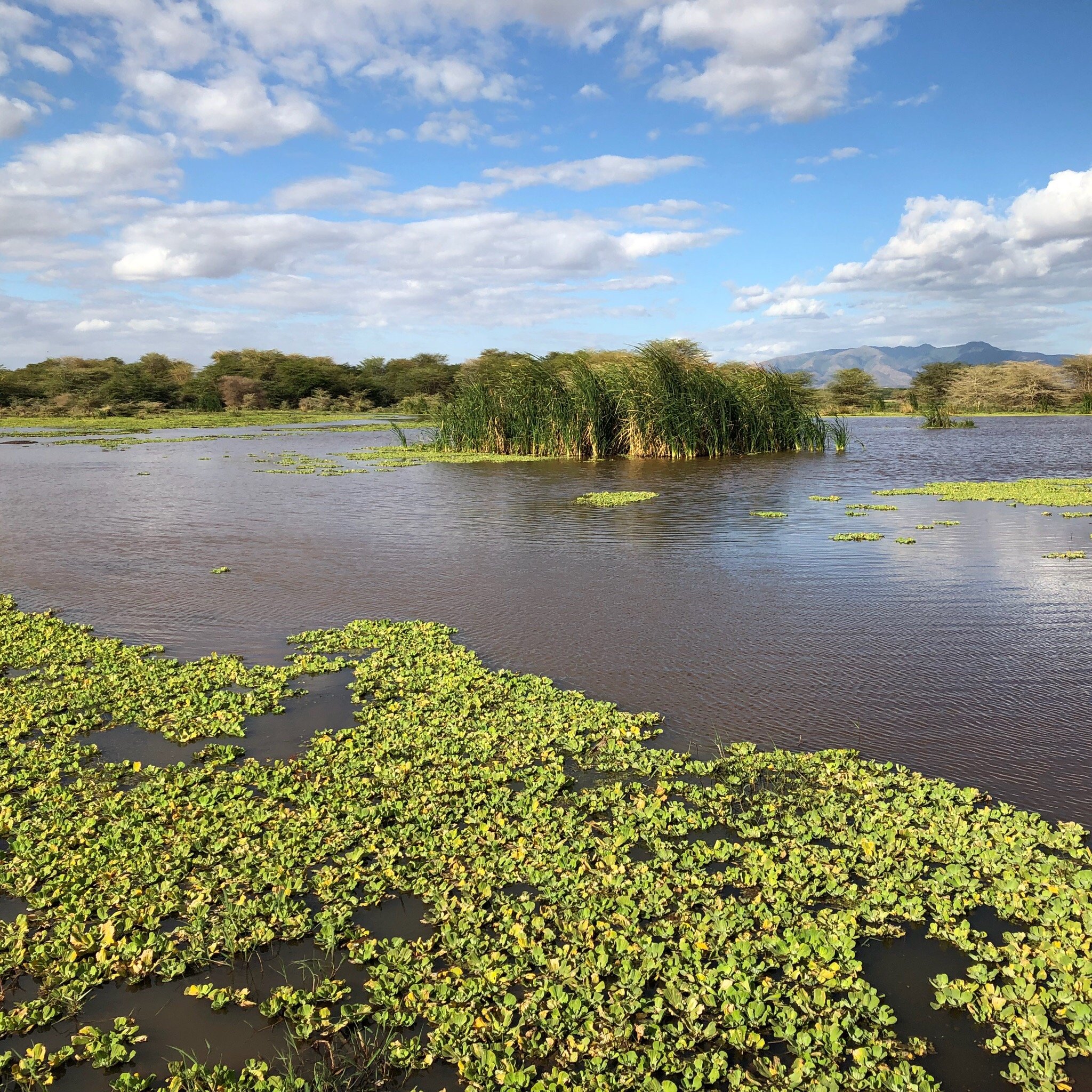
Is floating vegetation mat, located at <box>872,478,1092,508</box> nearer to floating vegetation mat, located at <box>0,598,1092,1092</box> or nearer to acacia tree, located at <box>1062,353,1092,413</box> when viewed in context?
floating vegetation mat, located at <box>0,598,1092,1092</box>

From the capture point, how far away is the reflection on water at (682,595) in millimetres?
6176

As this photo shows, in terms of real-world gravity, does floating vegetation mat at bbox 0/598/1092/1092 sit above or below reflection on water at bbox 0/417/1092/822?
below

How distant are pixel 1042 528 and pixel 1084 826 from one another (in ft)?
34.8

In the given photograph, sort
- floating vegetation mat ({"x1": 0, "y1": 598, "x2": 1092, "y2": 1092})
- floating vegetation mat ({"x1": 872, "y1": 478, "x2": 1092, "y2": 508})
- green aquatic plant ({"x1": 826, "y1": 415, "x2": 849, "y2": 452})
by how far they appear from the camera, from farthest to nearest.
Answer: green aquatic plant ({"x1": 826, "y1": 415, "x2": 849, "y2": 452}), floating vegetation mat ({"x1": 872, "y1": 478, "x2": 1092, "y2": 508}), floating vegetation mat ({"x1": 0, "y1": 598, "x2": 1092, "y2": 1092})

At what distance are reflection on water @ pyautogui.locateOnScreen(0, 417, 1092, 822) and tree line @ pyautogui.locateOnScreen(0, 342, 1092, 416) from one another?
3463cm

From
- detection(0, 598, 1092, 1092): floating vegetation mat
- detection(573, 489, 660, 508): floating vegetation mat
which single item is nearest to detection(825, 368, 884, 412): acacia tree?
detection(573, 489, 660, 508): floating vegetation mat

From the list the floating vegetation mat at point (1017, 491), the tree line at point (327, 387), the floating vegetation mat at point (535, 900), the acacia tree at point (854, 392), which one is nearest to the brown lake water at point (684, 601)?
the floating vegetation mat at point (535, 900)

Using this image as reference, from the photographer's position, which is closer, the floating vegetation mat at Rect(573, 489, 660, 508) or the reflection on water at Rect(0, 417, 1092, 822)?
the reflection on water at Rect(0, 417, 1092, 822)

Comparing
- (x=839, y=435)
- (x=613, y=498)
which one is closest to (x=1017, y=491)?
(x=613, y=498)

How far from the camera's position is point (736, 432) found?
1123 inches

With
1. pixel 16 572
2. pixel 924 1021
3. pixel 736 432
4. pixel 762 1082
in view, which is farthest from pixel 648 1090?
pixel 736 432

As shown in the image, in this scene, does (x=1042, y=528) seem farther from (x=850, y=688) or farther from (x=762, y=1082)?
(x=762, y=1082)

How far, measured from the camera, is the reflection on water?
618 centimetres

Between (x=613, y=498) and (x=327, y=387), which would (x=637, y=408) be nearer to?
(x=613, y=498)
